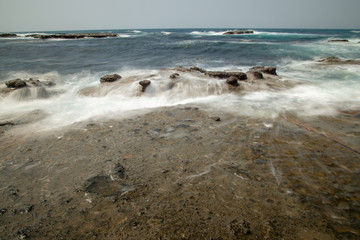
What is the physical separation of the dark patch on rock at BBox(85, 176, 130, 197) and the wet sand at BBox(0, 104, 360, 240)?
14 millimetres

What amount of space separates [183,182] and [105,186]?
107 centimetres

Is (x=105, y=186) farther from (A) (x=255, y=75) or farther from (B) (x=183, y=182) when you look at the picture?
(A) (x=255, y=75)

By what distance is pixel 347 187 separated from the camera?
9.04 feet

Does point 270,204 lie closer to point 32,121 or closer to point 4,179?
point 4,179

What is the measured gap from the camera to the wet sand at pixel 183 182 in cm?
216

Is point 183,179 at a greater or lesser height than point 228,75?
lesser

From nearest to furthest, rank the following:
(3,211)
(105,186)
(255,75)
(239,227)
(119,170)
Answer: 1. (239,227)
2. (3,211)
3. (105,186)
4. (119,170)
5. (255,75)

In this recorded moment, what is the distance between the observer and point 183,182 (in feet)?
9.37

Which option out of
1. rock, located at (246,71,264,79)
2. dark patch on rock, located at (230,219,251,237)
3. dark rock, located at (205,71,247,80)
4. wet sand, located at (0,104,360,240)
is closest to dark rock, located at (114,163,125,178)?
wet sand, located at (0,104,360,240)

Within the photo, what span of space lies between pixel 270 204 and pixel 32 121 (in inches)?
232

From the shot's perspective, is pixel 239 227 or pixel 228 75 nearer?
pixel 239 227

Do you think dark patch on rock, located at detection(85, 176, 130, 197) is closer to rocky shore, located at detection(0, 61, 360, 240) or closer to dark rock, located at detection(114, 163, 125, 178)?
rocky shore, located at detection(0, 61, 360, 240)

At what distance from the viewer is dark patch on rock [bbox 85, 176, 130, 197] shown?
2.70 m

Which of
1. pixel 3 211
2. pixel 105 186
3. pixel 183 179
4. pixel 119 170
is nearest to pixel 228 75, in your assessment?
pixel 183 179
